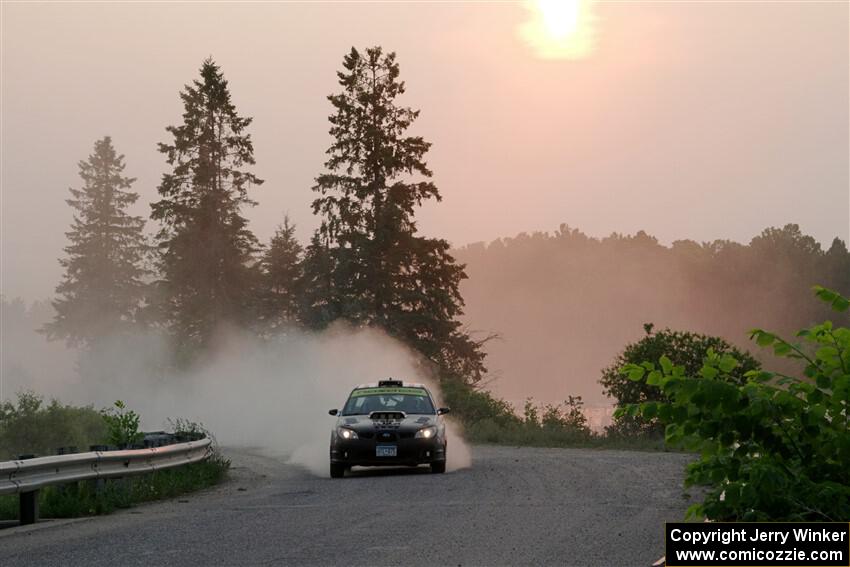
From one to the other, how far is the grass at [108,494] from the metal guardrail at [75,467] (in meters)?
0.22

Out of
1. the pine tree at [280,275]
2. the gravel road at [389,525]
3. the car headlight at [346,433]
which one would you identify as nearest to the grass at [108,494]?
the gravel road at [389,525]

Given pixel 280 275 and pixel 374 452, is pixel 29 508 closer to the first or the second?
pixel 374 452

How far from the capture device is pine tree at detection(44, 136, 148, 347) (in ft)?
336

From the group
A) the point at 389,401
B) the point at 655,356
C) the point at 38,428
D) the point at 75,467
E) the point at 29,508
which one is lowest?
the point at 29,508

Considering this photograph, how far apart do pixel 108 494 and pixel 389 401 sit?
25.7ft

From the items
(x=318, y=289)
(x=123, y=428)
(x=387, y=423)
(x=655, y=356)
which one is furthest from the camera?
(x=318, y=289)

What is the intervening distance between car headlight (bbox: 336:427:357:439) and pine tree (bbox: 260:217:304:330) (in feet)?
201

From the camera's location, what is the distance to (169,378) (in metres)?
80.6

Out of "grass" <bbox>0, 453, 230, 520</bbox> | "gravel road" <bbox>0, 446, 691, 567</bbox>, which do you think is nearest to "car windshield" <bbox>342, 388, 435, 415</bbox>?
"gravel road" <bbox>0, 446, 691, 567</bbox>

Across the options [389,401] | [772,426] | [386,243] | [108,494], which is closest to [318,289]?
[386,243]

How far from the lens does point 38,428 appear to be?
48156 mm

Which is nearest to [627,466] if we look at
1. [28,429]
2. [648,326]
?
[648,326]

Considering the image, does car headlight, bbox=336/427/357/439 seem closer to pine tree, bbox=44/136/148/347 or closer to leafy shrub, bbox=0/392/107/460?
leafy shrub, bbox=0/392/107/460

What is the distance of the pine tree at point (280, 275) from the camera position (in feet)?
277
